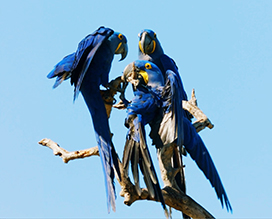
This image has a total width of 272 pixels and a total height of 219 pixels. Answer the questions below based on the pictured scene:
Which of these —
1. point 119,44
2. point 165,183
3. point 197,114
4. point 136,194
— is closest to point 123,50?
point 119,44

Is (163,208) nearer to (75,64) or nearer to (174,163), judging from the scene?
(174,163)

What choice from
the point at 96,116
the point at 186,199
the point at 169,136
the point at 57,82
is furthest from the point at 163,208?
the point at 57,82

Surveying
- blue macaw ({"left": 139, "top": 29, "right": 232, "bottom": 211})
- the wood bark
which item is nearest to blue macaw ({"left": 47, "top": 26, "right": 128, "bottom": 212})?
the wood bark

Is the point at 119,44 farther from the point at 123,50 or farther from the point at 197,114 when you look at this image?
the point at 197,114

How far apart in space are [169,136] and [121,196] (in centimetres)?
70

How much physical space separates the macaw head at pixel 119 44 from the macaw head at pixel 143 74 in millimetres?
266

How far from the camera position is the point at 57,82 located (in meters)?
4.98

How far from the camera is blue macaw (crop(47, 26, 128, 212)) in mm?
4809

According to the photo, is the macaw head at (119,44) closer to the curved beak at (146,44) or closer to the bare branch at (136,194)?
the curved beak at (146,44)

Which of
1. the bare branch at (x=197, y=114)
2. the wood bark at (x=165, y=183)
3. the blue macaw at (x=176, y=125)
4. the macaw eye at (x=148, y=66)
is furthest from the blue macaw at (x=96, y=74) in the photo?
the bare branch at (x=197, y=114)

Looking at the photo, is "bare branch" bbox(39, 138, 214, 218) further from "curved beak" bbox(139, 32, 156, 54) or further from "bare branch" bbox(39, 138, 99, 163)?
"curved beak" bbox(139, 32, 156, 54)

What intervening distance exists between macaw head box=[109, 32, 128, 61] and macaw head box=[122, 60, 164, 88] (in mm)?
266

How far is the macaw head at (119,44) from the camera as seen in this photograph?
5242 mm

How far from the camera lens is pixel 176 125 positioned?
4.85m
